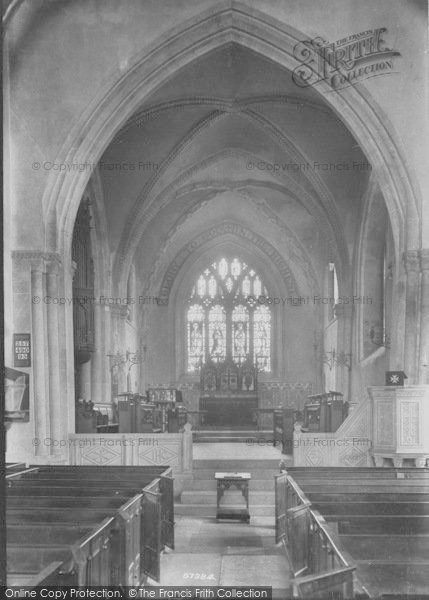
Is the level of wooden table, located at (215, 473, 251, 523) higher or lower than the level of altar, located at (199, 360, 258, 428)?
lower

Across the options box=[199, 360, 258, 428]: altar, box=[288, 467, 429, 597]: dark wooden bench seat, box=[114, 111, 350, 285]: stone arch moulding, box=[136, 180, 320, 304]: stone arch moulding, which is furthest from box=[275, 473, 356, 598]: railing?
box=[136, 180, 320, 304]: stone arch moulding

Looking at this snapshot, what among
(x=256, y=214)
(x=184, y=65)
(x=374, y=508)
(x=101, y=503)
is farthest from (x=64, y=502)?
(x=256, y=214)

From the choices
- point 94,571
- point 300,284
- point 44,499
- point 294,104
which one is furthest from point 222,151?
point 94,571

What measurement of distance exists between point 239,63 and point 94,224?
542 cm

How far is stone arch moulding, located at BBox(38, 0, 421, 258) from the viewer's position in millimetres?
12641

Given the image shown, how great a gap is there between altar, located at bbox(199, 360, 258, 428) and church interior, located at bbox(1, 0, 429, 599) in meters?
0.06

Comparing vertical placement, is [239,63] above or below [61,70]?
above

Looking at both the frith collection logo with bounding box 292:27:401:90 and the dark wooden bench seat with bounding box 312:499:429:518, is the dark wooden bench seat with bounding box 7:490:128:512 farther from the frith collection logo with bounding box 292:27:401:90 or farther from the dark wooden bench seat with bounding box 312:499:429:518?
the frith collection logo with bounding box 292:27:401:90

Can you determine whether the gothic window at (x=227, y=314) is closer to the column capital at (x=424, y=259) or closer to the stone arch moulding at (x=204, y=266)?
the stone arch moulding at (x=204, y=266)

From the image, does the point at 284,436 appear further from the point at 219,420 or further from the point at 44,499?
the point at 44,499

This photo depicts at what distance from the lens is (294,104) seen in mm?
16234

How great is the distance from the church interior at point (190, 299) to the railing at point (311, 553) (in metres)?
0.02

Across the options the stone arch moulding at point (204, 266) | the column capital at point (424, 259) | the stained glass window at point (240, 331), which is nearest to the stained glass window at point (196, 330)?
the stone arch moulding at point (204, 266)

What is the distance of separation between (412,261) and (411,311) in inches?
32.7
